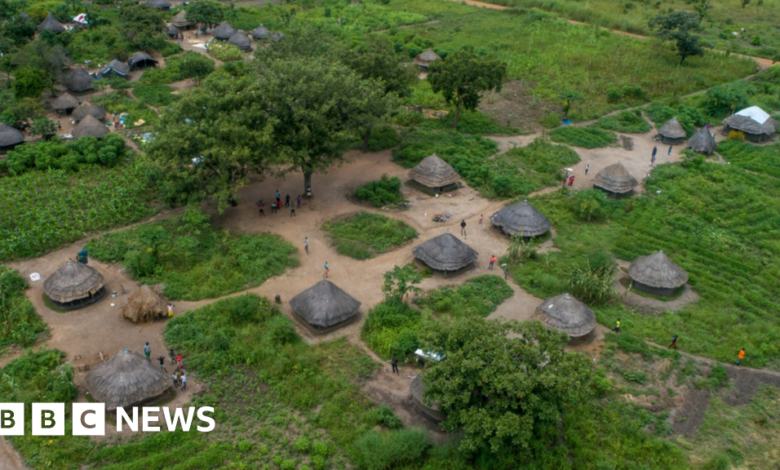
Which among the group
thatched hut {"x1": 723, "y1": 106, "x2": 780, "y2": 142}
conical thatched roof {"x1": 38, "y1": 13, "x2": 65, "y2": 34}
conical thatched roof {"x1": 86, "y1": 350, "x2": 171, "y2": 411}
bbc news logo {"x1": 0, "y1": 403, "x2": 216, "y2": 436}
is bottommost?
bbc news logo {"x1": 0, "y1": 403, "x2": 216, "y2": 436}

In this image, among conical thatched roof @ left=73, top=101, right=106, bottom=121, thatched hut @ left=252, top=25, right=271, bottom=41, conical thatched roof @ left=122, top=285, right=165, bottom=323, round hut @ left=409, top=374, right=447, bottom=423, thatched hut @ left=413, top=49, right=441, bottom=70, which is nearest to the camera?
round hut @ left=409, top=374, right=447, bottom=423

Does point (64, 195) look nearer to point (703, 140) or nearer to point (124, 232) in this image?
point (124, 232)

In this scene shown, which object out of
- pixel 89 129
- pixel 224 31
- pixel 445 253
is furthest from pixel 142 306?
pixel 224 31

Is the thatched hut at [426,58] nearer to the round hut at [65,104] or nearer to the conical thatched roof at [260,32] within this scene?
the conical thatched roof at [260,32]

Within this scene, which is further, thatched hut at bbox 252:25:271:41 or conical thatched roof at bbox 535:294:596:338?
thatched hut at bbox 252:25:271:41

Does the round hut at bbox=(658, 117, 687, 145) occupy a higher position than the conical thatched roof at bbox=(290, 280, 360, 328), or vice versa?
the round hut at bbox=(658, 117, 687, 145)

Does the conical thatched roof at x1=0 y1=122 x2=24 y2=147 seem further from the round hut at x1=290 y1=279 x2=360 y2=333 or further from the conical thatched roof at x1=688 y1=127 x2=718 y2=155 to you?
the conical thatched roof at x1=688 y1=127 x2=718 y2=155

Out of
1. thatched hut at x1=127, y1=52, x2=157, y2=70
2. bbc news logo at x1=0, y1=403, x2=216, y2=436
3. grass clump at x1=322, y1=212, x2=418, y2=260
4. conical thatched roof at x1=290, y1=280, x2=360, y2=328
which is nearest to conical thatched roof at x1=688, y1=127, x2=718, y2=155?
grass clump at x1=322, y1=212, x2=418, y2=260

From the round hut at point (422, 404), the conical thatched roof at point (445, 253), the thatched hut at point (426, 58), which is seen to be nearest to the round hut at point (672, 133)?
the thatched hut at point (426, 58)

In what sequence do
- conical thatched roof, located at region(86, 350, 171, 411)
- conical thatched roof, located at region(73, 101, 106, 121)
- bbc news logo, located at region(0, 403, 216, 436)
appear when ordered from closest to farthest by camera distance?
1. bbc news logo, located at region(0, 403, 216, 436)
2. conical thatched roof, located at region(86, 350, 171, 411)
3. conical thatched roof, located at region(73, 101, 106, 121)
